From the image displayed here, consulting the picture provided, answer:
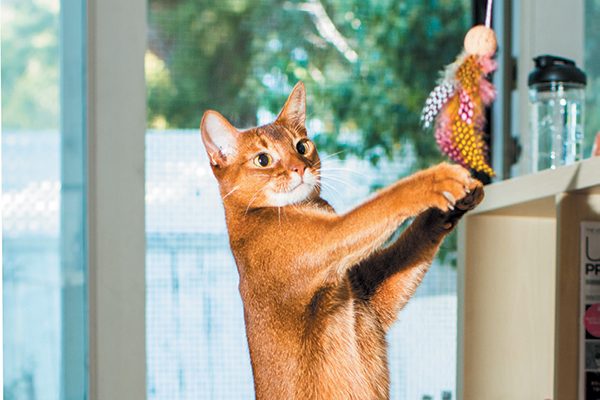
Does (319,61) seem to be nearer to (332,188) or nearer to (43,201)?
(332,188)

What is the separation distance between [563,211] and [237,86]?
0.59m

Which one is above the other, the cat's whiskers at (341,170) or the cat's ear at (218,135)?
the cat's ear at (218,135)

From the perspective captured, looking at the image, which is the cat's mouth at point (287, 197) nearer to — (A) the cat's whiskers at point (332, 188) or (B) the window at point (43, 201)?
(A) the cat's whiskers at point (332, 188)

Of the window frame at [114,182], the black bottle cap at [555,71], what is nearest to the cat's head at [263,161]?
the window frame at [114,182]

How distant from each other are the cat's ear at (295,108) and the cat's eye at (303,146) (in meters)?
0.04

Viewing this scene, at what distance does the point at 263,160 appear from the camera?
136 cm

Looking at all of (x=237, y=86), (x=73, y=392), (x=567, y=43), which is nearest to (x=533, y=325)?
(x=567, y=43)

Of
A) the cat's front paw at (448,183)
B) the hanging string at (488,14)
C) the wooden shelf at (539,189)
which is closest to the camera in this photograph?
the wooden shelf at (539,189)

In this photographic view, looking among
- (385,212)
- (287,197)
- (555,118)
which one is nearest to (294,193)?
(287,197)

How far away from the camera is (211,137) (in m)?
1.39

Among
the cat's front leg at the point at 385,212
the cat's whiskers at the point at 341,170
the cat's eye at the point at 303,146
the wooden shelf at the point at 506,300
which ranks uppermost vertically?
the cat's eye at the point at 303,146

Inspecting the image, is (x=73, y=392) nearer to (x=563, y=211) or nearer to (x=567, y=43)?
(x=563, y=211)

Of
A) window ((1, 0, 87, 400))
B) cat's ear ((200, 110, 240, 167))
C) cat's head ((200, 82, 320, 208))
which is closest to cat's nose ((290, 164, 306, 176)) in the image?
cat's head ((200, 82, 320, 208))

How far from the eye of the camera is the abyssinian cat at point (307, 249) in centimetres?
135
